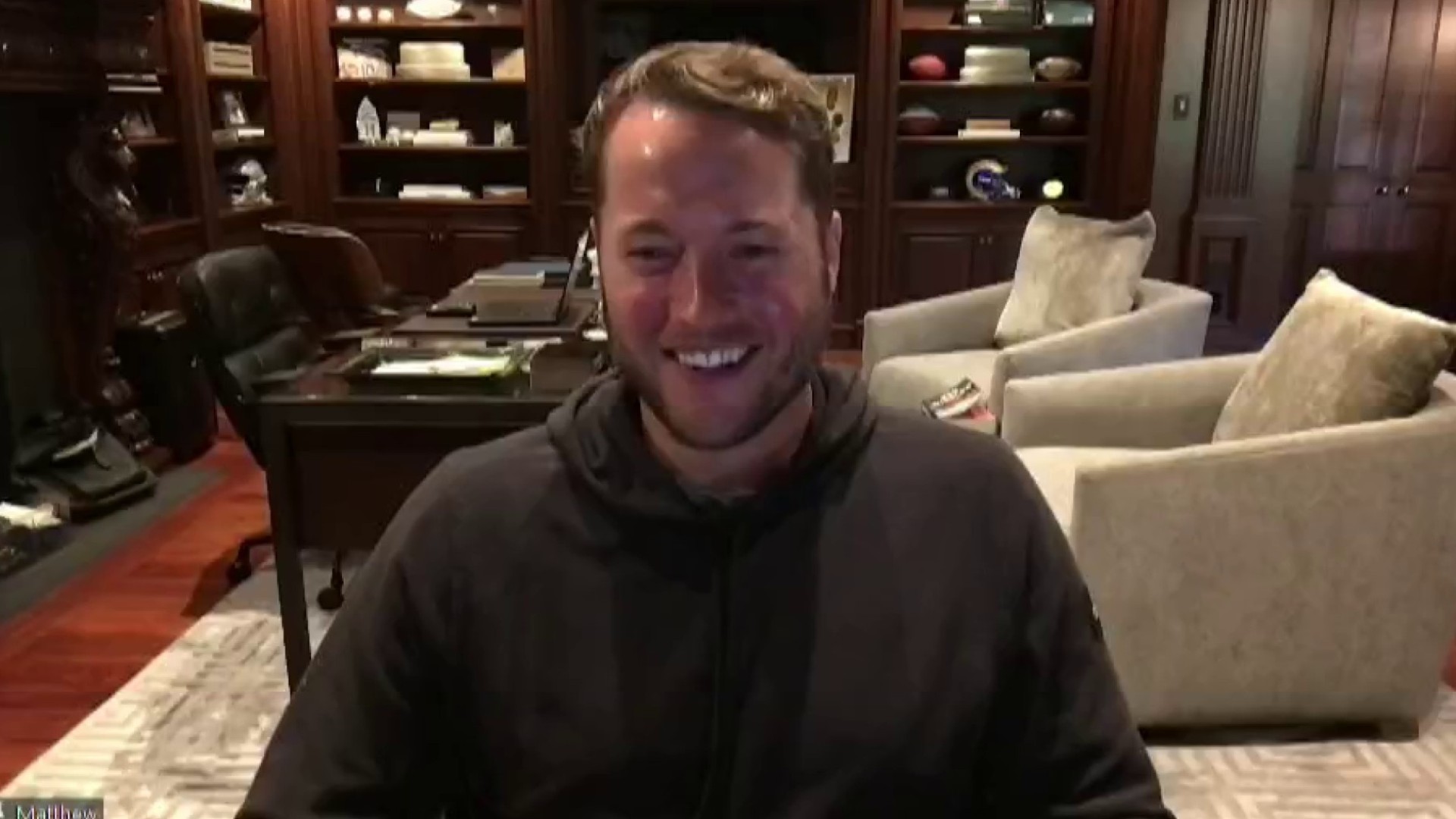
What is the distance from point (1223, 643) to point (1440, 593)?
43cm

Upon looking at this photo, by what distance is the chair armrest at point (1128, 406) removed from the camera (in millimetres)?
2875

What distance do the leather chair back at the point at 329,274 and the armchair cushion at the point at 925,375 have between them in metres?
1.49

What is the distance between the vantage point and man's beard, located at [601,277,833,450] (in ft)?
3.58

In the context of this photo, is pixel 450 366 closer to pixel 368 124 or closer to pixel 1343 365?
pixel 1343 365

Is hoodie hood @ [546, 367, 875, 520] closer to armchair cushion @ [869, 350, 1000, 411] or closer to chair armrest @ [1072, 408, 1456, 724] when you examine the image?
chair armrest @ [1072, 408, 1456, 724]

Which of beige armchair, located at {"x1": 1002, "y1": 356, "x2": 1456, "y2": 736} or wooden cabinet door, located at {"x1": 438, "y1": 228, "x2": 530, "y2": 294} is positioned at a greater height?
wooden cabinet door, located at {"x1": 438, "y1": 228, "x2": 530, "y2": 294}

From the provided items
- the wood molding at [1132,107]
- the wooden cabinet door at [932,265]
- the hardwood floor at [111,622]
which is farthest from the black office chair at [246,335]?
the wood molding at [1132,107]

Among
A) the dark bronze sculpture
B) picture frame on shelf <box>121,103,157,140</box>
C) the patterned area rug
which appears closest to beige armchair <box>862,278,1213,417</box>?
the patterned area rug

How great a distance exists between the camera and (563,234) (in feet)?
19.7

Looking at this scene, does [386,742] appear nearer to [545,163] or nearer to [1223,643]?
[1223,643]

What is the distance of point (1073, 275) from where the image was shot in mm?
3750

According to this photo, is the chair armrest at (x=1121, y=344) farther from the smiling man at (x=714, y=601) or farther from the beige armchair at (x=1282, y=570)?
the smiling man at (x=714, y=601)

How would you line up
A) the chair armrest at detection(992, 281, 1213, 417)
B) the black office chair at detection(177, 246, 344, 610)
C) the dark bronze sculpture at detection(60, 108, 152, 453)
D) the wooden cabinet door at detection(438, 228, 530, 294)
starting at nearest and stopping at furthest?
the black office chair at detection(177, 246, 344, 610)
the chair armrest at detection(992, 281, 1213, 417)
the dark bronze sculpture at detection(60, 108, 152, 453)
the wooden cabinet door at detection(438, 228, 530, 294)

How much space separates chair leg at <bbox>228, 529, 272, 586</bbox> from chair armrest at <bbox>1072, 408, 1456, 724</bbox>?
217cm
